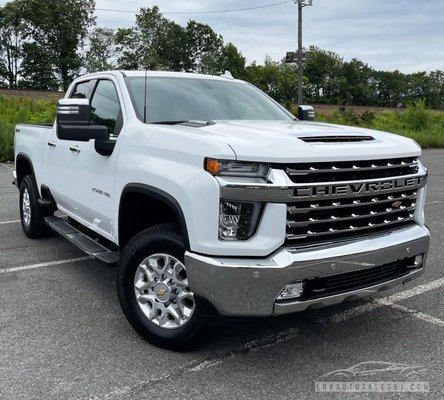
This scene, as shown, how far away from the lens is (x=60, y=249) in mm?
5973

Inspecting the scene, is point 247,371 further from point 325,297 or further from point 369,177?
point 369,177

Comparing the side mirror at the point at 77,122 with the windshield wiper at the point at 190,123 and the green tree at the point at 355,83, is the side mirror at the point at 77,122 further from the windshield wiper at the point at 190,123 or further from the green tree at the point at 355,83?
the green tree at the point at 355,83

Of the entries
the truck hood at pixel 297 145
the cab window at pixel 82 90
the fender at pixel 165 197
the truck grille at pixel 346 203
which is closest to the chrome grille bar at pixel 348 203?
the truck grille at pixel 346 203

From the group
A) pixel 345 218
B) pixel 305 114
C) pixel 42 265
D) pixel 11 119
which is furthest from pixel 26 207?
pixel 11 119

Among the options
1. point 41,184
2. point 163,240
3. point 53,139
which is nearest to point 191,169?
point 163,240

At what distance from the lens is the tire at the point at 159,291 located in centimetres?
331

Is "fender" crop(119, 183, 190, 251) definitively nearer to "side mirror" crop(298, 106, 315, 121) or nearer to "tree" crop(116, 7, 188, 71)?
"side mirror" crop(298, 106, 315, 121)

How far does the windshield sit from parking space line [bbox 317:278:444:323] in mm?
1801

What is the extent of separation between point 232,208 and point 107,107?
82.3 inches

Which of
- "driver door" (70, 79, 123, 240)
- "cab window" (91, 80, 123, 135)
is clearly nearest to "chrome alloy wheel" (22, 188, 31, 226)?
"driver door" (70, 79, 123, 240)

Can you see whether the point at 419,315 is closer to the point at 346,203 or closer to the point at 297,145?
the point at 346,203

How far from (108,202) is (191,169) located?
1210 mm

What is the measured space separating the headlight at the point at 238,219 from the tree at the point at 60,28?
70.1 meters

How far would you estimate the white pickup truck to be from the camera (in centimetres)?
293
